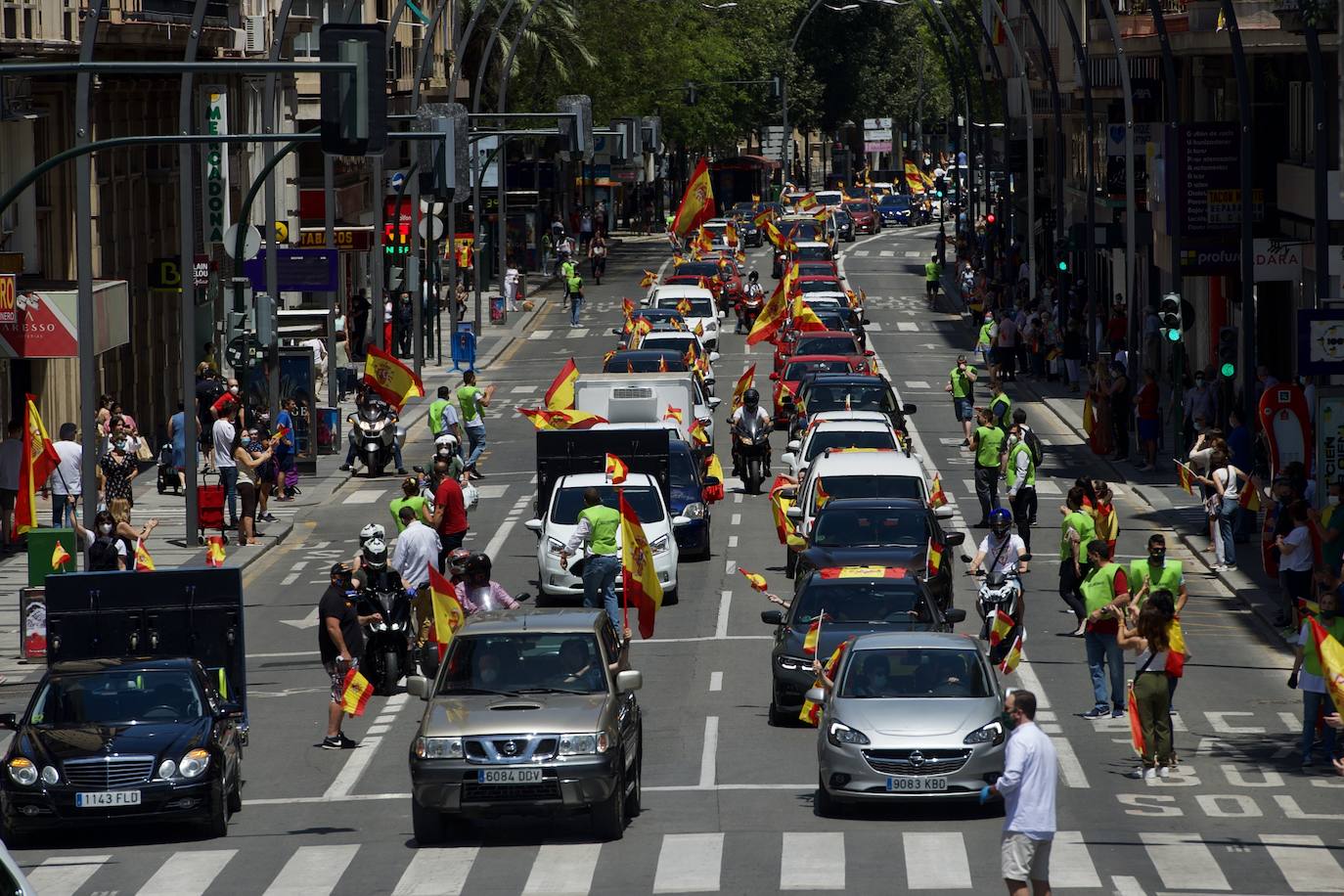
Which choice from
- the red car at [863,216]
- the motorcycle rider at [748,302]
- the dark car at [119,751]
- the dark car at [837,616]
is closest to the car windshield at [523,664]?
the dark car at [119,751]

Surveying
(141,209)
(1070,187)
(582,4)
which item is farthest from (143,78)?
(582,4)

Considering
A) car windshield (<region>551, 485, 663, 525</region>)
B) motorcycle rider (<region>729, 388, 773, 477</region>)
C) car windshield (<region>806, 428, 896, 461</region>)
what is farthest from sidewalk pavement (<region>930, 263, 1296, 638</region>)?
car windshield (<region>551, 485, 663, 525</region>)

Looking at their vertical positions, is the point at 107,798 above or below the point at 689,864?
above

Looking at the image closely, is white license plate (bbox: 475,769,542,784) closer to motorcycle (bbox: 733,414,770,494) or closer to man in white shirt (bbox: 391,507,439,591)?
man in white shirt (bbox: 391,507,439,591)

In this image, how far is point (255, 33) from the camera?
53.8 metres

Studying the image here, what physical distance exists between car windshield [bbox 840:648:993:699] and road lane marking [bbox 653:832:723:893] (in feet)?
6.05

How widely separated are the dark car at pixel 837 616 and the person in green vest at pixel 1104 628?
119 cm

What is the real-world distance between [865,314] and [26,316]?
42715mm

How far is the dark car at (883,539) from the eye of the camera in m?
25.7

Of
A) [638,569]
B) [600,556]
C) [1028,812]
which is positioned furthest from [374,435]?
[1028,812]

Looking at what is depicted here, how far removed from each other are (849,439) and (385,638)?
1251 centimetres

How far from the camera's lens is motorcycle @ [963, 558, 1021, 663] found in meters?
23.0

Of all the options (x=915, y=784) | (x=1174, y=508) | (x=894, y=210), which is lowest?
(x=1174, y=508)

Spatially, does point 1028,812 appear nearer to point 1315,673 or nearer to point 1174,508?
point 1315,673
